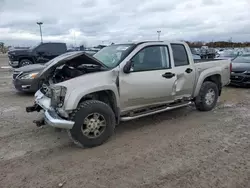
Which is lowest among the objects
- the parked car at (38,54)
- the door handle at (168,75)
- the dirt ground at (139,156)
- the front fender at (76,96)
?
the dirt ground at (139,156)

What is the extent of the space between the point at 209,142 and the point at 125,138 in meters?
1.52

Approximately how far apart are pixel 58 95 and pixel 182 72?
9.23ft

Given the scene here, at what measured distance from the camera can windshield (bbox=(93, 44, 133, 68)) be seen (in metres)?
4.82

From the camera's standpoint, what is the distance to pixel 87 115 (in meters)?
4.12

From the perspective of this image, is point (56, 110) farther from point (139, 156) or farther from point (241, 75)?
point (241, 75)

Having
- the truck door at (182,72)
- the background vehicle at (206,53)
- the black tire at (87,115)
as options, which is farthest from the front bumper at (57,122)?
the background vehicle at (206,53)

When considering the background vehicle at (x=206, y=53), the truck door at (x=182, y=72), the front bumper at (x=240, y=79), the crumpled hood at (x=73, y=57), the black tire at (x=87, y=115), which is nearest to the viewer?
the black tire at (x=87, y=115)

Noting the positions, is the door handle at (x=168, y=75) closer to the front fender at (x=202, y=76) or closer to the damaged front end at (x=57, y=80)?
the front fender at (x=202, y=76)

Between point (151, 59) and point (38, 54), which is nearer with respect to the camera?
point (151, 59)

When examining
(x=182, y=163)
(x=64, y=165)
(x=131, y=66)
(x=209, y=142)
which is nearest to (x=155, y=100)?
(x=131, y=66)

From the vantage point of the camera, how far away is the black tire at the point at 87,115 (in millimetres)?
4047

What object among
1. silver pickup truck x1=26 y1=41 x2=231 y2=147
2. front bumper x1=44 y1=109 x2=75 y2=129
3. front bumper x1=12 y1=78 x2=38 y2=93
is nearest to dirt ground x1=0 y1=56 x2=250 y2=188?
silver pickup truck x1=26 y1=41 x2=231 y2=147

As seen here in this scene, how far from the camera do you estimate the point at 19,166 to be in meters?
3.72

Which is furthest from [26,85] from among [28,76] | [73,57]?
[73,57]
